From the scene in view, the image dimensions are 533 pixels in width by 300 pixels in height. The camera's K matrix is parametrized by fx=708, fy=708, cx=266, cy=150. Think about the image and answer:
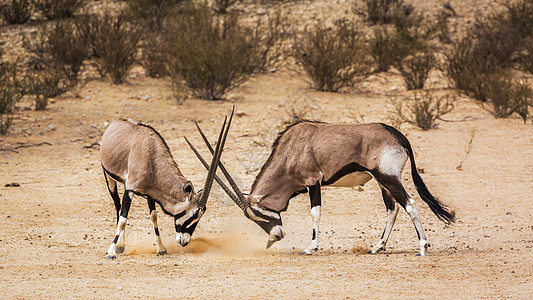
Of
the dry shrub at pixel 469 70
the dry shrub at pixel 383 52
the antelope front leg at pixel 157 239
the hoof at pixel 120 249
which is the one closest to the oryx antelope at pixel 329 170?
the antelope front leg at pixel 157 239

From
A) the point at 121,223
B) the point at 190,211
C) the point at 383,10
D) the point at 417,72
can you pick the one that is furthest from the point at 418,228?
the point at 383,10

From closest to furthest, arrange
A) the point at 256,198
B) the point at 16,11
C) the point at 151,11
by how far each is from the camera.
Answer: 1. the point at 256,198
2. the point at 16,11
3. the point at 151,11

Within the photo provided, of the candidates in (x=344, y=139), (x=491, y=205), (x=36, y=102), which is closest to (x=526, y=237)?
A: (x=491, y=205)

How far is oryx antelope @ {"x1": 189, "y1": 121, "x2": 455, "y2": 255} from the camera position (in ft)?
23.3

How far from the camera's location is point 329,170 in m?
7.34

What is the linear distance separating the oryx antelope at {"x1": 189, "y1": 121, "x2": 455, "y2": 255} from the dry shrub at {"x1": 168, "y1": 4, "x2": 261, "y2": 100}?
924cm

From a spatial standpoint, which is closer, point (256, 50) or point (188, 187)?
point (188, 187)

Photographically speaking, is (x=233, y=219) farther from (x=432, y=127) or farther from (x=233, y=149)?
(x=432, y=127)

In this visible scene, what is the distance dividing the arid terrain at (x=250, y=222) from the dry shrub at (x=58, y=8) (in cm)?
699

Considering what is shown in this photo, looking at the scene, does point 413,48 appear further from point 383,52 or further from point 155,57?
point 155,57

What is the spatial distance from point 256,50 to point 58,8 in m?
7.24

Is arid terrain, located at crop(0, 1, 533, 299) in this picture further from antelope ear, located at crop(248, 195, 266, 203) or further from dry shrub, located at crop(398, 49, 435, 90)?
dry shrub, located at crop(398, 49, 435, 90)

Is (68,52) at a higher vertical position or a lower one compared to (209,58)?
lower

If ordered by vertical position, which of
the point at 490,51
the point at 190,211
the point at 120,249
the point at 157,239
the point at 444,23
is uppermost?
the point at 190,211
